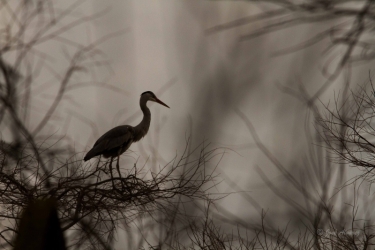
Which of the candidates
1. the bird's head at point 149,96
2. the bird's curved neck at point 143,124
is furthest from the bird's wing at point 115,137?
the bird's head at point 149,96

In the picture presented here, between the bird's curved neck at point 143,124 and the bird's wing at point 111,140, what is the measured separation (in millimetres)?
244

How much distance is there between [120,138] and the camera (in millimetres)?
10070

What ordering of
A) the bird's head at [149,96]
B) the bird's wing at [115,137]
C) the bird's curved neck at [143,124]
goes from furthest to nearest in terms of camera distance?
the bird's head at [149,96] < the bird's curved neck at [143,124] < the bird's wing at [115,137]

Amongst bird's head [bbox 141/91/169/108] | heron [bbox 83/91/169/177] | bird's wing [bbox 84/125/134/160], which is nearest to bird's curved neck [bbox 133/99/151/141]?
heron [bbox 83/91/169/177]

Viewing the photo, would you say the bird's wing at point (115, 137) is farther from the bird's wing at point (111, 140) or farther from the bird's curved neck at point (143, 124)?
the bird's curved neck at point (143, 124)

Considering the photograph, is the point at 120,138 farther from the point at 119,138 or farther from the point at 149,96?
the point at 149,96

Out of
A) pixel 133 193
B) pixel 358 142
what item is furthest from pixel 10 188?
pixel 358 142

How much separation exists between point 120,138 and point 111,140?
206 millimetres

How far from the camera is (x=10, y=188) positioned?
5750 mm

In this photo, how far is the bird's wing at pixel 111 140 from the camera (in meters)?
9.66

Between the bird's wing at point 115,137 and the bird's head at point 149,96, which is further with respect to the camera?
the bird's head at point 149,96

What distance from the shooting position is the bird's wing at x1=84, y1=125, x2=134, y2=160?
966 centimetres

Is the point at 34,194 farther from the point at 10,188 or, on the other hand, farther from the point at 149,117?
the point at 149,117

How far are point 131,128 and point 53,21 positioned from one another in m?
4.86
